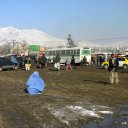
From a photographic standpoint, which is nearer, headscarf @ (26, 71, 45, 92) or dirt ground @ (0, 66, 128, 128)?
dirt ground @ (0, 66, 128, 128)

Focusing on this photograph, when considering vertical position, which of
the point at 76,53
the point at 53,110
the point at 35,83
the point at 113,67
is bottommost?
the point at 53,110

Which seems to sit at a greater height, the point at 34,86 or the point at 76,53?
the point at 76,53

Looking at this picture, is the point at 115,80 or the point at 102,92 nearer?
the point at 102,92

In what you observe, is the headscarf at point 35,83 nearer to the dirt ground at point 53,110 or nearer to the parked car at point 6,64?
the dirt ground at point 53,110

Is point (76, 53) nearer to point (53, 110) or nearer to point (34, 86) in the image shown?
point (34, 86)

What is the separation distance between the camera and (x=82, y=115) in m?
13.2

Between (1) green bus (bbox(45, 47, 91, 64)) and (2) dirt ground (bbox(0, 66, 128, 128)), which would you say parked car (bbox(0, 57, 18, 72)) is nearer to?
(1) green bus (bbox(45, 47, 91, 64))

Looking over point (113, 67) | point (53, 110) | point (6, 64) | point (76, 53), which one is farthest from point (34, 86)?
point (76, 53)

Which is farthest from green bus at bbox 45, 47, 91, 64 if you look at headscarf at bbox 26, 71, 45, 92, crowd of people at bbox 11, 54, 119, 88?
headscarf at bbox 26, 71, 45, 92

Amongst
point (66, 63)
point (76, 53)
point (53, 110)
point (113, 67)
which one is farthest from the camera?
point (76, 53)

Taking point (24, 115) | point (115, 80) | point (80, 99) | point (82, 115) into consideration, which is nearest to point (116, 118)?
point (82, 115)

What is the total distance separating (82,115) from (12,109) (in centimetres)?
258

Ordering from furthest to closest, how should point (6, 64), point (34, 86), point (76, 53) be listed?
1. point (76, 53)
2. point (6, 64)
3. point (34, 86)

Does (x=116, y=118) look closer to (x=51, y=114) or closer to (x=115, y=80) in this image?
(x=51, y=114)
